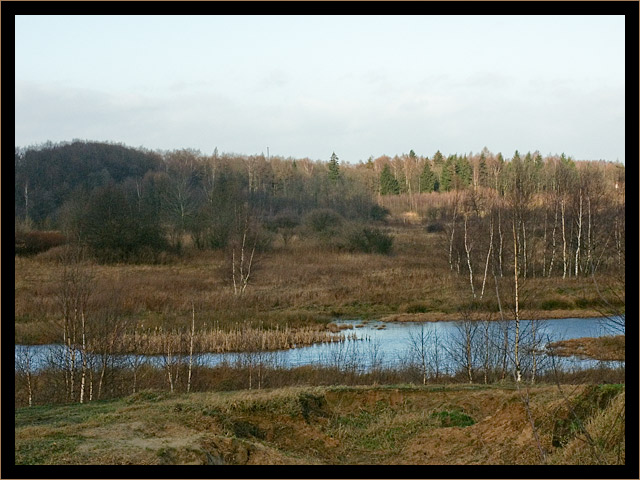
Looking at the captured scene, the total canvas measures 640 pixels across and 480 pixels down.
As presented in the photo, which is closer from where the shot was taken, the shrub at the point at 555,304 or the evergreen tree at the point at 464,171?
the shrub at the point at 555,304

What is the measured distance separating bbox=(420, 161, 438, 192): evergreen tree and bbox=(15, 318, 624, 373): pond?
5296 cm

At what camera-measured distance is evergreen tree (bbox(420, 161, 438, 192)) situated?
79.3 m

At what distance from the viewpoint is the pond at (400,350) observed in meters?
17.0

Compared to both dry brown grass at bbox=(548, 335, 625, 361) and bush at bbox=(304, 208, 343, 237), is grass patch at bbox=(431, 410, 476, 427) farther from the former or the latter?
bush at bbox=(304, 208, 343, 237)

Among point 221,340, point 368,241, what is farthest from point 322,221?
point 221,340

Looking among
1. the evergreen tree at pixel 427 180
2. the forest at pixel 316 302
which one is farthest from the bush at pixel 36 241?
the evergreen tree at pixel 427 180

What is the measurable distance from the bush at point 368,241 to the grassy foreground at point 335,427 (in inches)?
1316

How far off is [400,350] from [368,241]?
23787 millimetres

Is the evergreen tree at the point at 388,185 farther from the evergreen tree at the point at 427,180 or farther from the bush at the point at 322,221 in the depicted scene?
the bush at the point at 322,221

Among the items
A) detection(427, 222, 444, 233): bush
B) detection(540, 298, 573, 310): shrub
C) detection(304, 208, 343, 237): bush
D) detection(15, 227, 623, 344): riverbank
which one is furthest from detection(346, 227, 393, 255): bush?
→ detection(540, 298, 573, 310): shrub

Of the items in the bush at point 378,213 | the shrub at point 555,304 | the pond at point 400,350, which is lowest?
the pond at point 400,350

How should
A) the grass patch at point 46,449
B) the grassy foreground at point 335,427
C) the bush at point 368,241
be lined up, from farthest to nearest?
the bush at point 368,241 → the grassy foreground at point 335,427 → the grass patch at point 46,449

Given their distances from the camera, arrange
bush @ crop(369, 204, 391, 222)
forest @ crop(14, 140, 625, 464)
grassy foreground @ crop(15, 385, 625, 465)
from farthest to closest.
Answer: bush @ crop(369, 204, 391, 222) → forest @ crop(14, 140, 625, 464) → grassy foreground @ crop(15, 385, 625, 465)

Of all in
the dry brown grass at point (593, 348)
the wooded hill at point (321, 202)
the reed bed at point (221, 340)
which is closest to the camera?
the dry brown grass at point (593, 348)
